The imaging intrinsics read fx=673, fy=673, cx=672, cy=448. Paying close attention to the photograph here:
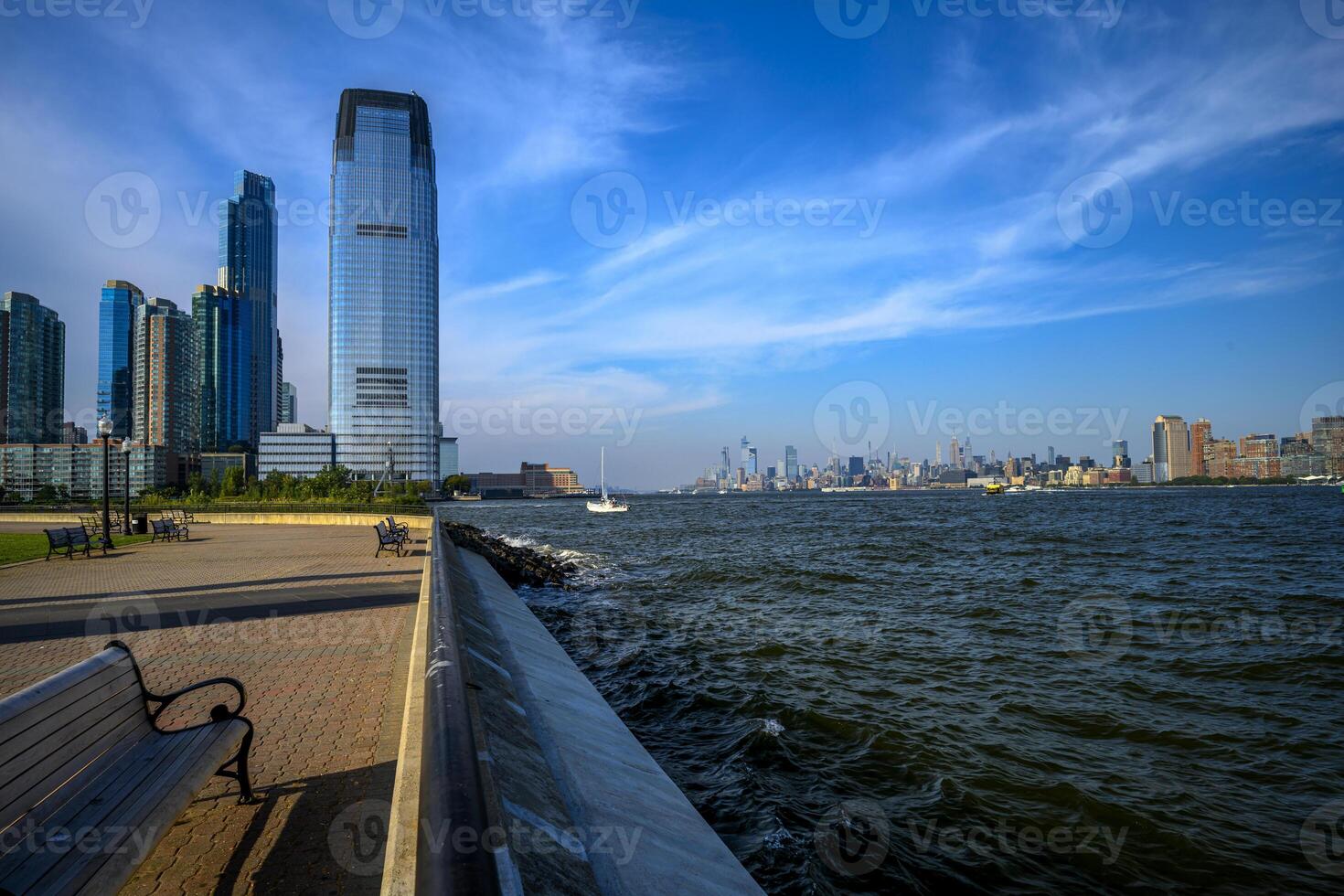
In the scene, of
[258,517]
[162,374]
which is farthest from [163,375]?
[258,517]

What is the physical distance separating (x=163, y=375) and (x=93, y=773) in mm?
189923

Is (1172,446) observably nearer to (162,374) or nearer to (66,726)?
(66,726)

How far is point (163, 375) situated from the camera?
155 meters

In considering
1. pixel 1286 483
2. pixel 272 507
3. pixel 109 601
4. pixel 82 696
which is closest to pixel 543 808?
pixel 82 696

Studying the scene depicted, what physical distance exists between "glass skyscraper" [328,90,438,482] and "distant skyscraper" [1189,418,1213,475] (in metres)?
192

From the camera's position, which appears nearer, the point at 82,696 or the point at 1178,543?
the point at 82,696

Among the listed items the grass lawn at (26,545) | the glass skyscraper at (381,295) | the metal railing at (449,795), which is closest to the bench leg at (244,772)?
the metal railing at (449,795)

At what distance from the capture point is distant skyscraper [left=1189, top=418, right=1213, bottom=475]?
170m

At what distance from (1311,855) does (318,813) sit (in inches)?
314

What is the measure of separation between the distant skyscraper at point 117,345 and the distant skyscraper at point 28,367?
26121 millimetres

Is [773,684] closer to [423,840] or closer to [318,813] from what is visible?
[318,813]

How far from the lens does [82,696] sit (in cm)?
373

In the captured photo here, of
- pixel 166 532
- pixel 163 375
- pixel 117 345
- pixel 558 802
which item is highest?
pixel 117 345

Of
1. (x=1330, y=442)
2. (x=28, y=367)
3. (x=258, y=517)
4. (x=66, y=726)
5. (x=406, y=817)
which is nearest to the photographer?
(x=406, y=817)
